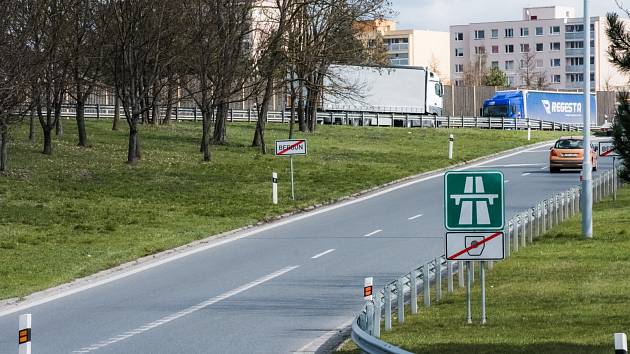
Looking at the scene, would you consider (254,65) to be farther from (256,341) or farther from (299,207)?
(256,341)

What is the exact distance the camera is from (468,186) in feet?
50.8

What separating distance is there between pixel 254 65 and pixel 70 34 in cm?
1005

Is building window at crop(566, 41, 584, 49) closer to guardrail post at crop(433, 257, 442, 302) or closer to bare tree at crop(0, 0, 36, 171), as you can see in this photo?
bare tree at crop(0, 0, 36, 171)

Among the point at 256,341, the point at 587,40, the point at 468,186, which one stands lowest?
the point at 256,341

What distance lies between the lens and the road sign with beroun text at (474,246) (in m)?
15.3

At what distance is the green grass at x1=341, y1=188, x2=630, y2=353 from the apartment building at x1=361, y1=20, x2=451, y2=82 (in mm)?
151568

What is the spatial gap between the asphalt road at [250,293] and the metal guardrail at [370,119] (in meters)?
40.2

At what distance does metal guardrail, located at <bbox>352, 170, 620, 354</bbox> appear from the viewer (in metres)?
12.2

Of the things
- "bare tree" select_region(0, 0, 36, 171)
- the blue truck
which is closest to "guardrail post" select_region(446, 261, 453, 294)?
"bare tree" select_region(0, 0, 36, 171)

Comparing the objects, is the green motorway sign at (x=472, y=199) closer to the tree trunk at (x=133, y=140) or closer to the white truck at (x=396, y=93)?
the tree trunk at (x=133, y=140)

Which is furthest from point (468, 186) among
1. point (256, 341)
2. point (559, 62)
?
point (559, 62)

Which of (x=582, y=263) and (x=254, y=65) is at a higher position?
(x=254, y=65)

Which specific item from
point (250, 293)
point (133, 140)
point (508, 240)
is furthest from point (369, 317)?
point (133, 140)

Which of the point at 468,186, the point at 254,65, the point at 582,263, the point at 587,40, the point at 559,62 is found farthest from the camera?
the point at 559,62
